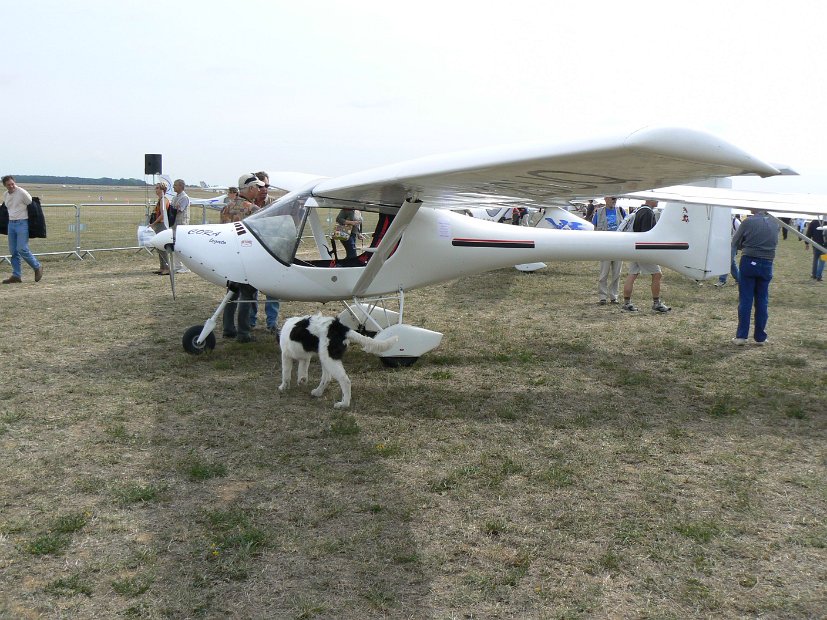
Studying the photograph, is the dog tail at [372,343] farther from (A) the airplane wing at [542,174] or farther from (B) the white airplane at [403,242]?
(A) the airplane wing at [542,174]

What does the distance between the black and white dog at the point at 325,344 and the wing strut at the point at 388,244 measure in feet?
3.79

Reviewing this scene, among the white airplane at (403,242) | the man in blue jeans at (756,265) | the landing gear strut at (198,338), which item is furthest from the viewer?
the man in blue jeans at (756,265)

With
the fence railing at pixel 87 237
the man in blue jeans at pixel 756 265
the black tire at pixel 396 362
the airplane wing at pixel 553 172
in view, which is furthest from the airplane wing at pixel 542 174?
the fence railing at pixel 87 237

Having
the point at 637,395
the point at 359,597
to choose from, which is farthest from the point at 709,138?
the point at 637,395

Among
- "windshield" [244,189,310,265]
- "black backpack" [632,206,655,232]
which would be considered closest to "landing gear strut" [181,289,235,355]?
"windshield" [244,189,310,265]

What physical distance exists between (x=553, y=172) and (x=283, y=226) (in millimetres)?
3598

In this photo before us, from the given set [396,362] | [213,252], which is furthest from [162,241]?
[396,362]

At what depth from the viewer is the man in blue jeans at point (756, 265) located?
8.62m

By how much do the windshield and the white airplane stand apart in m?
0.01

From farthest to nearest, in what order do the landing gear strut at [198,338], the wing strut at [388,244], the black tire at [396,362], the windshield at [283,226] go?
1. the landing gear strut at [198,338]
2. the black tire at [396,362]
3. the windshield at [283,226]
4. the wing strut at [388,244]

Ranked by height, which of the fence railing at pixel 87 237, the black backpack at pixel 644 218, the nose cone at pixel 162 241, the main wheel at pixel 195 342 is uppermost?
the black backpack at pixel 644 218

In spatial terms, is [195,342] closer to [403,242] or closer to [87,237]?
[403,242]

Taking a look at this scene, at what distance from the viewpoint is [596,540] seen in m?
3.81

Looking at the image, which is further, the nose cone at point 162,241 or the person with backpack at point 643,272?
the person with backpack at point 643,272
